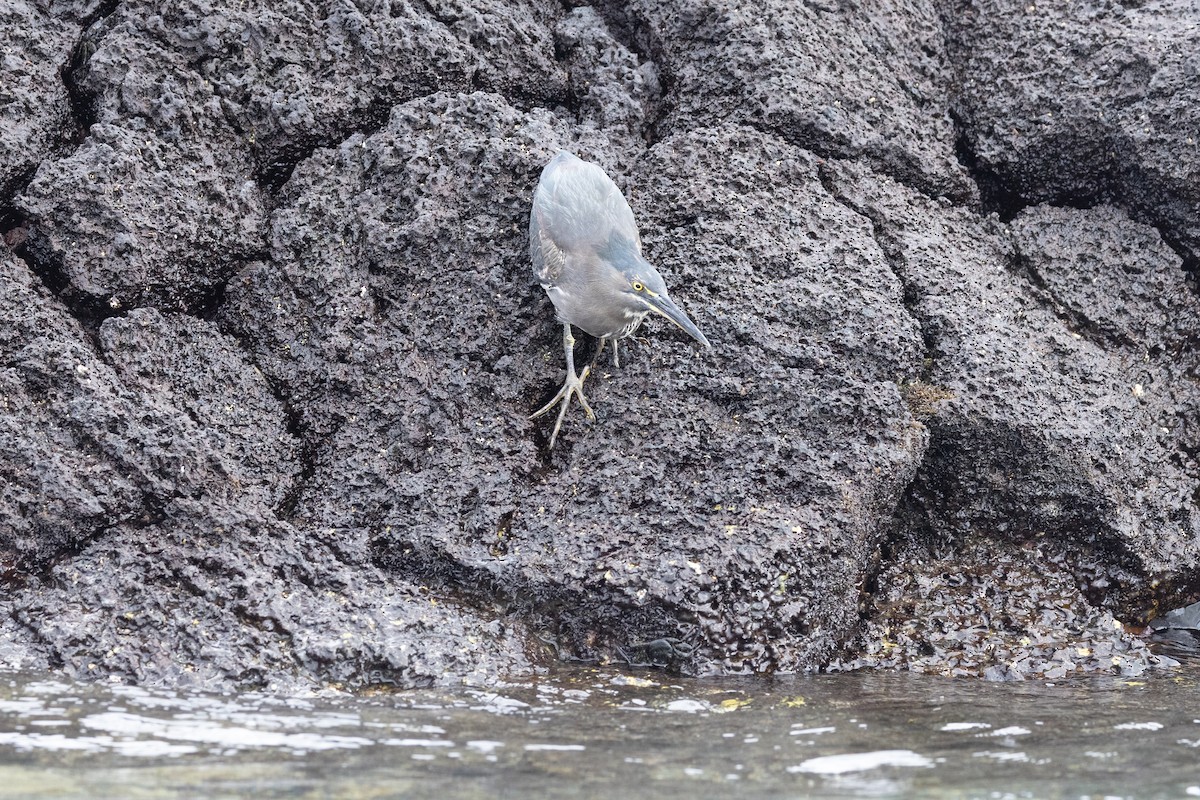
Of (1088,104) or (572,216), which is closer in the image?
(572,216)

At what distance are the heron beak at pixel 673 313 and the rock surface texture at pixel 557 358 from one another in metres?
0.23

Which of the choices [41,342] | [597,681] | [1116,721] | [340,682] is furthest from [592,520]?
[41,342]

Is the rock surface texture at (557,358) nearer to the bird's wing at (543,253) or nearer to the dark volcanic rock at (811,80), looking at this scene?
the dark volcanic rock at (811,80)

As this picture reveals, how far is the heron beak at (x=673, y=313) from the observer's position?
3.59m

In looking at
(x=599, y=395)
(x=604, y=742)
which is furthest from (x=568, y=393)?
(x=604, y=742)

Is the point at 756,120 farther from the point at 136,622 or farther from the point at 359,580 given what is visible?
the point at 136,622

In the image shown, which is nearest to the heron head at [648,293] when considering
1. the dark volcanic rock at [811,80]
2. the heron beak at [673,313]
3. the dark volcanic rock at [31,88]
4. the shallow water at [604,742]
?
the heron beak at [673,313]

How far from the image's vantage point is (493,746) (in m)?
2.64

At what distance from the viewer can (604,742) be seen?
271cm

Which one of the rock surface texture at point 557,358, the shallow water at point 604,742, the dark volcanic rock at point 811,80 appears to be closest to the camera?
the shallow water at point 604,742

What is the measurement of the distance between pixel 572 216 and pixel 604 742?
67.1 inches

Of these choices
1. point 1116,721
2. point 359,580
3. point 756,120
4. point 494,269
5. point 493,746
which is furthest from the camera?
point 756,120

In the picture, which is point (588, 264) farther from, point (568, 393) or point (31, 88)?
point (31, 88)

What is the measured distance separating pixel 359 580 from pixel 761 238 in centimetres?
176
